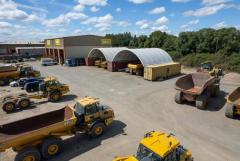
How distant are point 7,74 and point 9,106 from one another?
39.3 feet

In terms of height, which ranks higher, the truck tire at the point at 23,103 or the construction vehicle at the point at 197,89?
the construction vehicle at the point at 197,89

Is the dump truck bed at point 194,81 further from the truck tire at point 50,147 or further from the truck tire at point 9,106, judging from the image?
the truck tire at point 9,106

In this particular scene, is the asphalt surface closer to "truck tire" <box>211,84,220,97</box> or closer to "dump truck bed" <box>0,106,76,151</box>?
"truck tire" <box>211,84,220,97</box>

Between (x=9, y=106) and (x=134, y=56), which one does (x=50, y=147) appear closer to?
(x=9, y=106)

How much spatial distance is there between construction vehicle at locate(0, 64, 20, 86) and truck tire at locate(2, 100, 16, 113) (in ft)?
36.2

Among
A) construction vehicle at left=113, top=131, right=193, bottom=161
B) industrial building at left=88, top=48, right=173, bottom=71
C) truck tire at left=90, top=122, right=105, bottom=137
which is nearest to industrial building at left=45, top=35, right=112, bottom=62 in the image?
industrial building at left=88, top=48, right=173, bottom=71

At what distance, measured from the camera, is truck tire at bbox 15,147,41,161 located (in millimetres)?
8109

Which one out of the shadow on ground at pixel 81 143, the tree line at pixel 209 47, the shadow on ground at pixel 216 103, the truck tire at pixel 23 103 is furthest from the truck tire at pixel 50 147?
the tree line at pixel 209 47

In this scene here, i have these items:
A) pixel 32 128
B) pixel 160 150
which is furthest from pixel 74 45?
pixel 160 150

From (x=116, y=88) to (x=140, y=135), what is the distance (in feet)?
34.6

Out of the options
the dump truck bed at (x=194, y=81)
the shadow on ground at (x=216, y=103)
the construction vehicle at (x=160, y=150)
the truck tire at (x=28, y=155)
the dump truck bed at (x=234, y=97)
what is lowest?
the truck tire at (x=28, y=155)

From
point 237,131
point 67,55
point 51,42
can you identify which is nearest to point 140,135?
point 237,131

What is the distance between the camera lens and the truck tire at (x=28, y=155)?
319 inches

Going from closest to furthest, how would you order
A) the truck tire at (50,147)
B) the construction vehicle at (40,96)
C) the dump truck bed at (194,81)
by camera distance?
1. the truck tire at (50,147)
2. the construction vehicle at (40,96)
3. the dump truck bed at (194,81)
